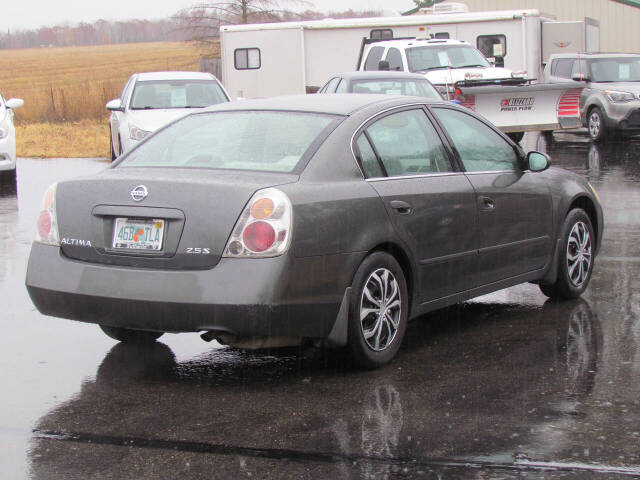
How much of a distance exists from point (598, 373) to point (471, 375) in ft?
2.13

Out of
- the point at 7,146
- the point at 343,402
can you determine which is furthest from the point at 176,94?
the point at 343,402

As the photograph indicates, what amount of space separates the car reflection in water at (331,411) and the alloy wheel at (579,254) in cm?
90

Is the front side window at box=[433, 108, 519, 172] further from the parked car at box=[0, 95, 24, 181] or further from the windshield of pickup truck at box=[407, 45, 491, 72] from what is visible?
the windshield of pickup truck at box=[407, 45, 491, 72]

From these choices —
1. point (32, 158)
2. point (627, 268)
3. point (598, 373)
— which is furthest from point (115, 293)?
point (32, 158)

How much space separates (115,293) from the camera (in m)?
5.56

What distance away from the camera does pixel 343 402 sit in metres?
5.36

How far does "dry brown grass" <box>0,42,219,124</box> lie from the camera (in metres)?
36.2

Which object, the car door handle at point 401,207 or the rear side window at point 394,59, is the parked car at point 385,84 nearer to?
the rear side window at point 394,59

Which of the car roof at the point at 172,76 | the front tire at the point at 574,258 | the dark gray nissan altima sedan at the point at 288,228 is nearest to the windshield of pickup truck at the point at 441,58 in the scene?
the car roof at the point at 172,76

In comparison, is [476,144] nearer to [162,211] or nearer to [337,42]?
[162,211]

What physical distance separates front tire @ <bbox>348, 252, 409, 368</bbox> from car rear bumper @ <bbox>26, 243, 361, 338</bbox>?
0.38 ft

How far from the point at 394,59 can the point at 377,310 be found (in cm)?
1692

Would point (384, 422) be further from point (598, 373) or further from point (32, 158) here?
point (32, 158)

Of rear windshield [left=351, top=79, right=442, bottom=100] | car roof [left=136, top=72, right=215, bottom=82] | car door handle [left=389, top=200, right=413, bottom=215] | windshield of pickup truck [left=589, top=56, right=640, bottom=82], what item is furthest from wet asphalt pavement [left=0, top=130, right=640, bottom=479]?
windshield of pickup truck [left=589, top=56, right=640, bottom=82]
